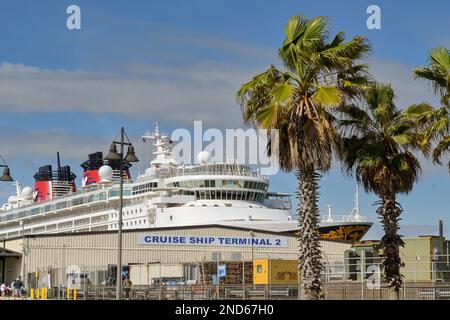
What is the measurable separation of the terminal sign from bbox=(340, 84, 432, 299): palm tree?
36.0m

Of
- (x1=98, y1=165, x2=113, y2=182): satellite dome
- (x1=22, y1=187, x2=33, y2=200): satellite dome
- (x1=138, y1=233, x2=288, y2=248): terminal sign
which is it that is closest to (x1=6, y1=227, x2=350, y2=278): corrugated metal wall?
(x1=138, y1=233, x2=288, y2=248): terminal sign

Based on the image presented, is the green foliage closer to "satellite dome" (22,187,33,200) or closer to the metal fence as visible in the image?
the metal fence

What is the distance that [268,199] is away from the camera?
86812mm

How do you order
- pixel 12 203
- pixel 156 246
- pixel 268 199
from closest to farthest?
pixel 156 246 < pixel 268 199 < pixel 12 203

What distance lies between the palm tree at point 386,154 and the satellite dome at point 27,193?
100213mm

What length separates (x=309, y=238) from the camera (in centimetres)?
2517

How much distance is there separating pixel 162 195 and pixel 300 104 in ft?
189

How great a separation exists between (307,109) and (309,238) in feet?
13.6

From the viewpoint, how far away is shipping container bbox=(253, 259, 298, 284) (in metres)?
46.4

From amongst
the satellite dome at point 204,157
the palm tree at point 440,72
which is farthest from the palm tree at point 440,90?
the satellite dome at point 204,157

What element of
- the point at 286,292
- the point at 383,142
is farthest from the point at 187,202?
the point at 383,142

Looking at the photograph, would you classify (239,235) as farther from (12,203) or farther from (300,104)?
(12,203)

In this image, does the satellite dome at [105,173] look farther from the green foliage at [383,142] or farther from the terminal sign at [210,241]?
the green foliage at [383,142]
